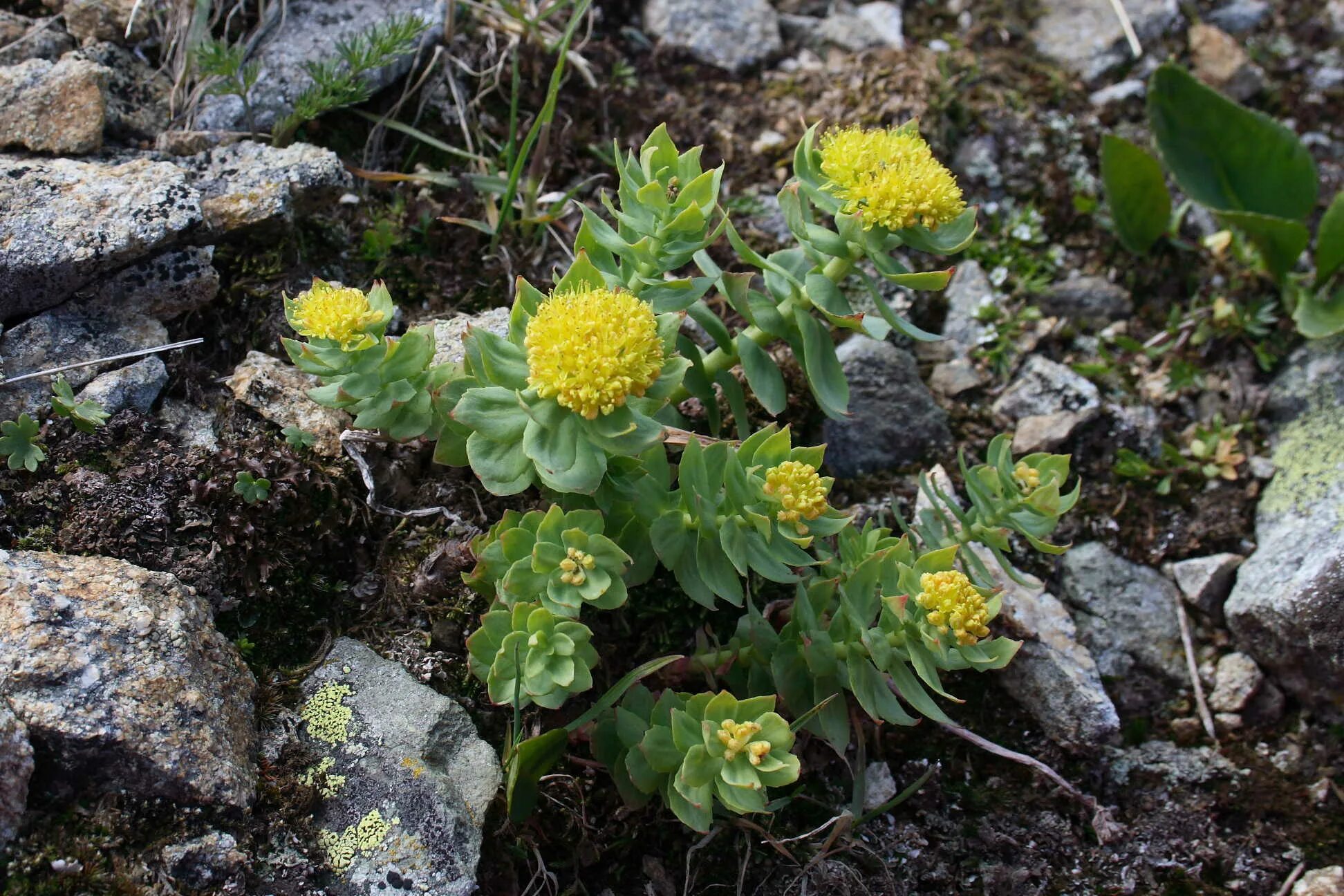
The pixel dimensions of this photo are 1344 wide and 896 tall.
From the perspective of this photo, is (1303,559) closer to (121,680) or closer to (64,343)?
(121,680)

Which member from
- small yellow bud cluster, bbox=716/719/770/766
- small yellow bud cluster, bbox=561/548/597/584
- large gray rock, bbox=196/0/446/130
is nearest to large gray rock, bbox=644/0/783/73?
large gray rock, bbox=196/0/446/130

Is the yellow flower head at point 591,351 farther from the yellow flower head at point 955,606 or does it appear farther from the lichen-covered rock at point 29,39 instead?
the lichen-covered rock at point 29,39

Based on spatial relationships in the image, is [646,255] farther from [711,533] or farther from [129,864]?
[129,864]

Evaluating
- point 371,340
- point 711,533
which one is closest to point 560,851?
point 711,533

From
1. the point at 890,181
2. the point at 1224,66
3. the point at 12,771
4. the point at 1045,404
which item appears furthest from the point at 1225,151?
the point at 12,771

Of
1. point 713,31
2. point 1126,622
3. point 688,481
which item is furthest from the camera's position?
point 713,31

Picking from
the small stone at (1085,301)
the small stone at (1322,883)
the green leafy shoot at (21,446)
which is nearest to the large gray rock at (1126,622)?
the small stone at (1322,883)
